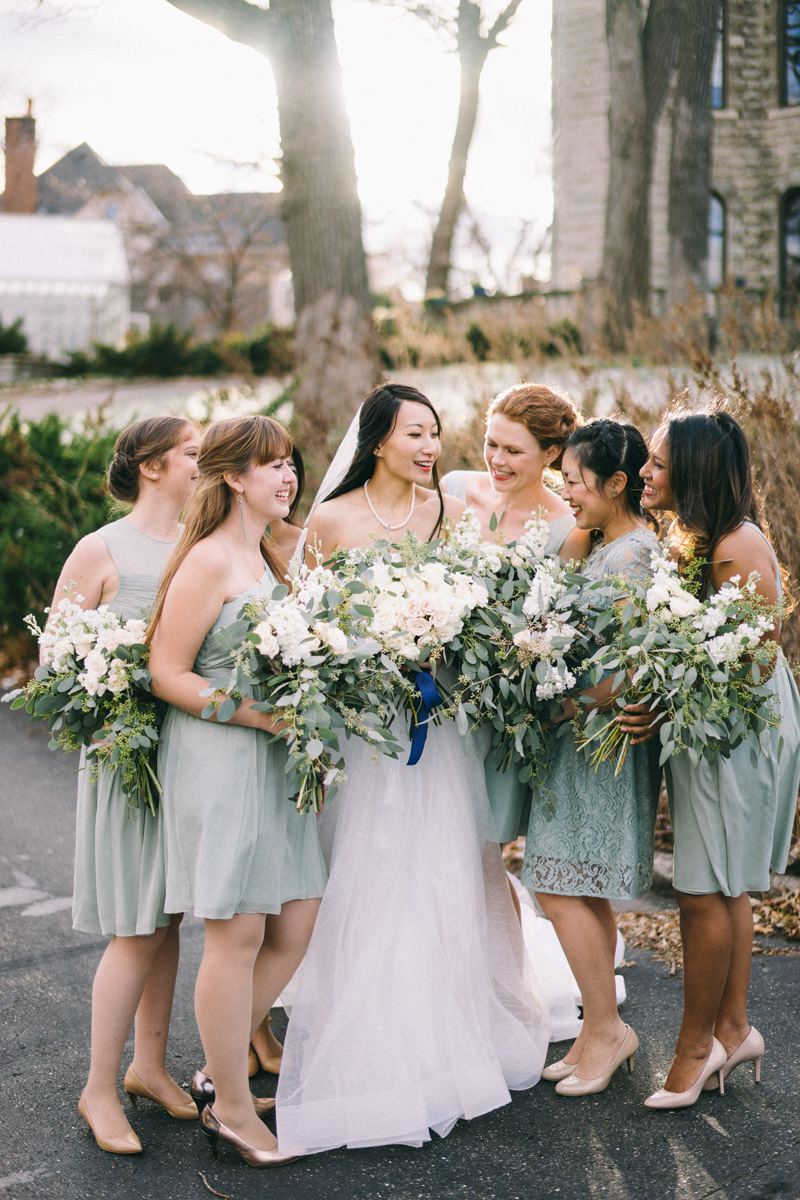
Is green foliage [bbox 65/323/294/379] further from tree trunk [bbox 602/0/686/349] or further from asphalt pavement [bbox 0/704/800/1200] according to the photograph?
asphalt pavement [bbox 0/704/800/1200]

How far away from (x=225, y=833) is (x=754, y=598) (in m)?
1.64

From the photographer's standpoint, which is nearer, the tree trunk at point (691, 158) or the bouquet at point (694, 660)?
the bouquet at point (694, 660)

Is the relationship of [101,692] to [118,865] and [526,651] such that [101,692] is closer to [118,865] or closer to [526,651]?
[118,865]

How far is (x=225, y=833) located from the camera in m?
3.00

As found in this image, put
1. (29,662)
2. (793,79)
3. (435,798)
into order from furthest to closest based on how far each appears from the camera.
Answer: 1. (793,79)
2. (29,662)
3. (435,798)

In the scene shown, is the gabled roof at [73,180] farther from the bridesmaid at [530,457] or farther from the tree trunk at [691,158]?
the bridesmaid at [530,457]

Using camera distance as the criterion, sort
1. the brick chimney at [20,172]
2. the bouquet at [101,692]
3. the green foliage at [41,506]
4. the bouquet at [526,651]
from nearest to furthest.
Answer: the bouquet at [101,692] → the bouquet at [526,651] → the green foliage at [41,506] → the brick chimney at [20,172]

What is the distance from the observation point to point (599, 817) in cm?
344

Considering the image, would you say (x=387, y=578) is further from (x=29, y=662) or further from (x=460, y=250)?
(x=460, y=250)

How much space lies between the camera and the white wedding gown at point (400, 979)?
317 cm

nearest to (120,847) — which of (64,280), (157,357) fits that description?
(157,357)

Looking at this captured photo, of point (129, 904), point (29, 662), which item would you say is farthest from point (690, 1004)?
point (29, 662)

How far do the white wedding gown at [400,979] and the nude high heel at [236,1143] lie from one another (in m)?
0.04

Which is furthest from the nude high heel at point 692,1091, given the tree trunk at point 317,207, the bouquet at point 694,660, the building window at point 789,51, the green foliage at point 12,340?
the green foliage at point 12,340
